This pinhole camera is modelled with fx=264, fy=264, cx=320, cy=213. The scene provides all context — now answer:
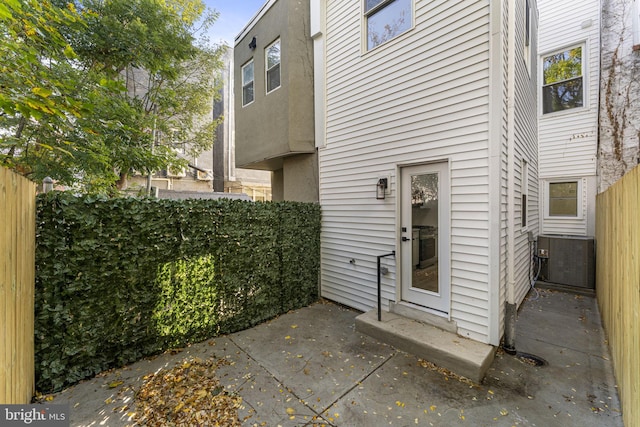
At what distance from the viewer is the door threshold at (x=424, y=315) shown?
342 centimetres

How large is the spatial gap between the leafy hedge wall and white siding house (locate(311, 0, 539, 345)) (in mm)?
1431

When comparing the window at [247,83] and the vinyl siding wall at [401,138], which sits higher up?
the window at [247,83]

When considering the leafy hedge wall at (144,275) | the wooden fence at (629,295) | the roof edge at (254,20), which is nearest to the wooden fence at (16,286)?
the leafy hedge wall at (144,275)

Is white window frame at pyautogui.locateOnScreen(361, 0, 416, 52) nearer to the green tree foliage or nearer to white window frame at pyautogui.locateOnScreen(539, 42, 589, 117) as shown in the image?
the green tree foliage

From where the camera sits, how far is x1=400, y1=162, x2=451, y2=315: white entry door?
356 cm

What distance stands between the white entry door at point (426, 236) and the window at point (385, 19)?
86.2 inches

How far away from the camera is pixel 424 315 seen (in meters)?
3.69

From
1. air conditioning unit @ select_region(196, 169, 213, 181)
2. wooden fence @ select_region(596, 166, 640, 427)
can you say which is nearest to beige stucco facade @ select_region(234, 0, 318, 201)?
wooden fence @ select_region(596, 166, 640, 427)

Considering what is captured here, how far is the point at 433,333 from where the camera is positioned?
3365 mm

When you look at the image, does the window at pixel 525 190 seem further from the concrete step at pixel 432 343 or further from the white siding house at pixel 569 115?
the concrete step at pixel 432 343

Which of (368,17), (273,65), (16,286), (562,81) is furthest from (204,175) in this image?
(562,81)

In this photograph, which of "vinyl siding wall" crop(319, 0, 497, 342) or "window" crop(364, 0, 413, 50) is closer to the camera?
"vinyl siding wall" crop(319, 0, 497, 342)

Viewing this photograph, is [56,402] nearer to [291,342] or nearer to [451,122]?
[291,342]

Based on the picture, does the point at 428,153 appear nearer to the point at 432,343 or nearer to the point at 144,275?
the point at 432,343
